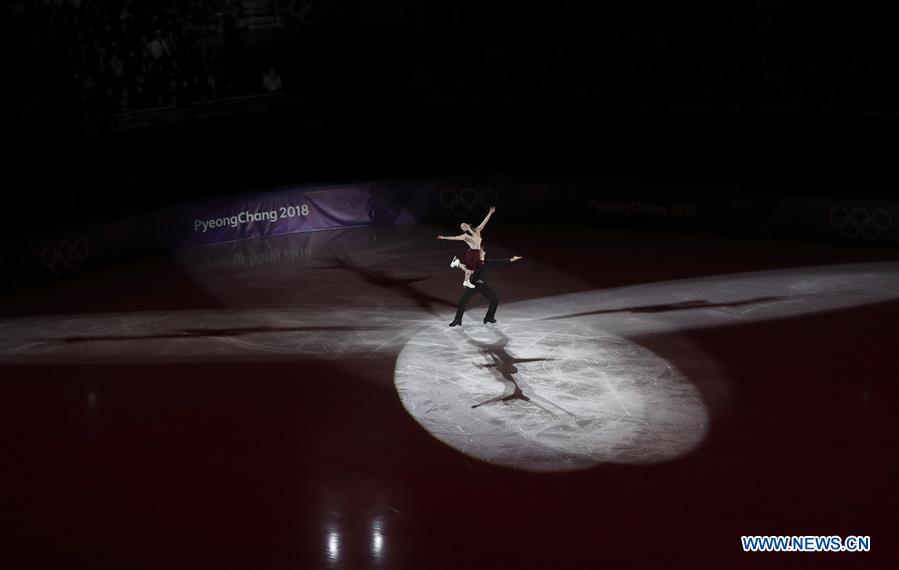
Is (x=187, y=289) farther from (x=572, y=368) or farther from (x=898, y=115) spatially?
(x=898, y=115)

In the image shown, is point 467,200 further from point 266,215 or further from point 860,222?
point 860,222

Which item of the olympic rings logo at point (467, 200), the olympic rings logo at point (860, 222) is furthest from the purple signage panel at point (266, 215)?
the olympic rings logo at point (860, 222)

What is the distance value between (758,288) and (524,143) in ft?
32.8

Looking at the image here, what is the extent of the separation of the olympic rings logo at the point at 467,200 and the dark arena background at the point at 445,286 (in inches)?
3.4

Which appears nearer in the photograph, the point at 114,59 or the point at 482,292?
the point at 482,292

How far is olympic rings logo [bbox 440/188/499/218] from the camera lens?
26094mm

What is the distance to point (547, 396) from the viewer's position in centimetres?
1412

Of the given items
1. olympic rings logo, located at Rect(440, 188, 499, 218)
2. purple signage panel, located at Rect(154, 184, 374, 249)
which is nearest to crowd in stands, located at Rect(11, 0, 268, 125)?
purple signage panel, located at Rect(154, 184, 374, 249)

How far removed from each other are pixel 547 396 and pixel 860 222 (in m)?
12.1

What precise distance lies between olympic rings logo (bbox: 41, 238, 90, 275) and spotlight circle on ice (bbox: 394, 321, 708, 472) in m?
8.43

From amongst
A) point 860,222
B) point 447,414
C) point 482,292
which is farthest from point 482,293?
point 860,222

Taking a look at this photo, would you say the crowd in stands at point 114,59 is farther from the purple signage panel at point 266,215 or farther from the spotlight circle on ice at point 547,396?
the spotlight circle on ice at point 547,396

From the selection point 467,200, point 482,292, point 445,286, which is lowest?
point 445,286

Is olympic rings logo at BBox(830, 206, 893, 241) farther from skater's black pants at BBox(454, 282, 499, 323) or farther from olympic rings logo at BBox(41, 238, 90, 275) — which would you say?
olympic rings logo at BBox(41, 238, 90, 275)
